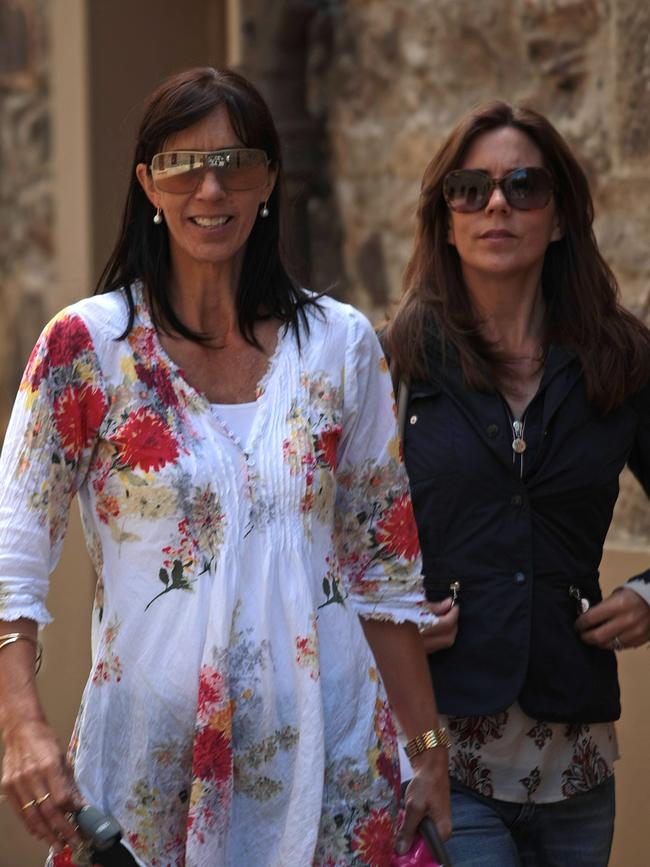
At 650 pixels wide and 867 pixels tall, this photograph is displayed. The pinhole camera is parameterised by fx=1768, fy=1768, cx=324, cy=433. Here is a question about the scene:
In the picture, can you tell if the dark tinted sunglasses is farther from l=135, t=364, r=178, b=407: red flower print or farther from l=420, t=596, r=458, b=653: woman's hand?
l=135, t=364, r=178, b=407: red flower print

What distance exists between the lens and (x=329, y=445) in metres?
2.90

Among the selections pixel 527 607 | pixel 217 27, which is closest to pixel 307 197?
pixel 217 27

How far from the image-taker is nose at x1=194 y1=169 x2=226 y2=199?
288 cm

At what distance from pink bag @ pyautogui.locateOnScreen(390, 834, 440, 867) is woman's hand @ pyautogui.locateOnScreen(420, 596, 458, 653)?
56cm

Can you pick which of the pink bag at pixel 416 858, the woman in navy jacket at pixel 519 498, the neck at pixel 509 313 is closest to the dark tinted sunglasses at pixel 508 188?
the woman in navy jacket at pixel 519 498

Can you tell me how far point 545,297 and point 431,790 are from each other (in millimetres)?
1225

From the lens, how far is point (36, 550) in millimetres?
2723

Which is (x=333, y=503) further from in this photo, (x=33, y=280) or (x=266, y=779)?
(x=33, y=280)

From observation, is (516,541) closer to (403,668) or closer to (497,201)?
(403,668)

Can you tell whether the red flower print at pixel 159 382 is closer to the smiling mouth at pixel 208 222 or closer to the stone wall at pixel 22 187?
the smiling mouth at pixel 208 222

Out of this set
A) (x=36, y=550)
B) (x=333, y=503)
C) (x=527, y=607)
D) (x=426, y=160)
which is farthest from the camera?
(x=426, y=160)

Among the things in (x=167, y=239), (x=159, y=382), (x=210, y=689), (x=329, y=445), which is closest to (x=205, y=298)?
(x=167, y=239)

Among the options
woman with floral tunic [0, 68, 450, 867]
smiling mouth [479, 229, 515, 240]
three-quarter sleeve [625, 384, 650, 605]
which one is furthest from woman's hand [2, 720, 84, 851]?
smiling mouth [479, 229, 515, 240]

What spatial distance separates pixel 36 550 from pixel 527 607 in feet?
3.73
